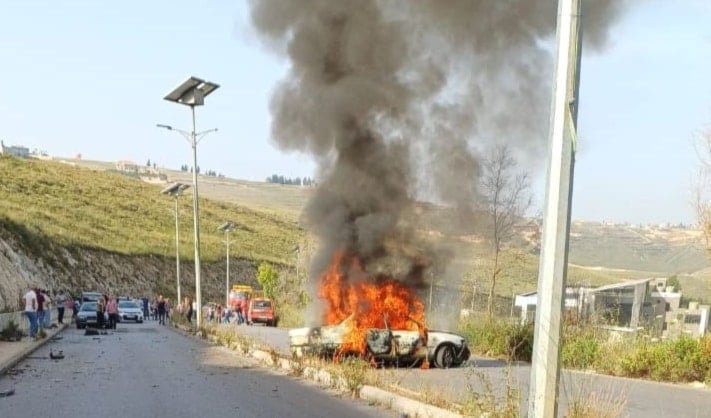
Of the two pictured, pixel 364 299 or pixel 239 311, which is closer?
pixel 364 299

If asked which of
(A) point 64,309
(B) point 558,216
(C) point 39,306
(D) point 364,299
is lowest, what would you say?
(A) point 64,309

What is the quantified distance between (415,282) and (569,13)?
10.6 m

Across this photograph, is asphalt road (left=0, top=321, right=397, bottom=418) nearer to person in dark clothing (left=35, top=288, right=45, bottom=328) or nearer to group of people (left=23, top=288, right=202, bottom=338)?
group of people (left=23, top=288, right=202, bottom=338)

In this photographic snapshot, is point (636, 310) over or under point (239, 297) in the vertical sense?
over

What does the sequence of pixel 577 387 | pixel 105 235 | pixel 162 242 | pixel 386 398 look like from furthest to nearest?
pixel 162 242 → pixel 105 235 → pixel 386 398 → pixel 577 387

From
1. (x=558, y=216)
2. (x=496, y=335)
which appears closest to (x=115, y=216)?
(x=496, y=335)

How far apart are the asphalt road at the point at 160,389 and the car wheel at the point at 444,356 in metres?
3.18

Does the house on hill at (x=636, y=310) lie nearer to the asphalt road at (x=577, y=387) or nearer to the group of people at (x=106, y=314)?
the asphalt road at (x=577, y=387)

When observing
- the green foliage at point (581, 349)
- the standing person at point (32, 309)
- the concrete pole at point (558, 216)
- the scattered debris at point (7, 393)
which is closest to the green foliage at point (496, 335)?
the green foliage at point (581, 349)

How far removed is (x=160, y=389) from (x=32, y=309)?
486 inches

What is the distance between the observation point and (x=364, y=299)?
1555 centimetres

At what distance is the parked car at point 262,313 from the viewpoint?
44.0 m

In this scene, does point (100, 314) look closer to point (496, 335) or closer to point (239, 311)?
point (239, 311)

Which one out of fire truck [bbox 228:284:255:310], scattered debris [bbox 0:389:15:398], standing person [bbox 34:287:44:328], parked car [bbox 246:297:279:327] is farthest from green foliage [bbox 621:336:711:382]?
fire truck [bbox 228:284:255:310]
